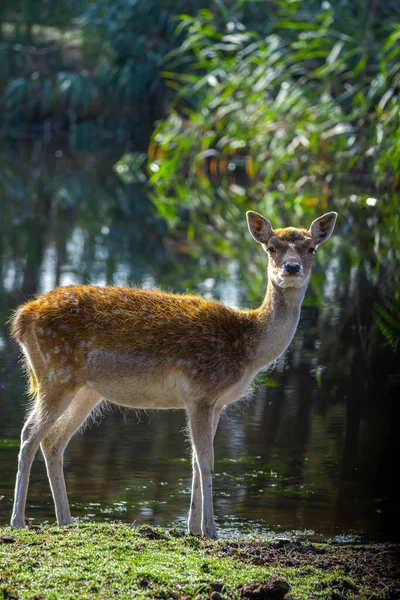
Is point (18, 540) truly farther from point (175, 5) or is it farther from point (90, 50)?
point (90, 50)

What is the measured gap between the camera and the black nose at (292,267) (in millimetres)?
6371

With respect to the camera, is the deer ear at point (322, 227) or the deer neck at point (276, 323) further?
the deer ear at point (322, 227)

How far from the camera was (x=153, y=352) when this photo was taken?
6402 mm

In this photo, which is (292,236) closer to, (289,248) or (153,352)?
(289,248)

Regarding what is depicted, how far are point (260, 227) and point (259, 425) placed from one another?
2.62 meters

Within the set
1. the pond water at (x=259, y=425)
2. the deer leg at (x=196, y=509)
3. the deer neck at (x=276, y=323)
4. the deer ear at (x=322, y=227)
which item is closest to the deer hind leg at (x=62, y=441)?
the pond water at (x=259, y=425)

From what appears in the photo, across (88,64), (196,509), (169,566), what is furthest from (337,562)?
(88,64)

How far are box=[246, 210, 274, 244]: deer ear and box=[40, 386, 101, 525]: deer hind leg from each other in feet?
4.44

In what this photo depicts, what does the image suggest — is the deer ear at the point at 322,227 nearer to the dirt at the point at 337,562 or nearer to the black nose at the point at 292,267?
the black nose at the point at 292,267

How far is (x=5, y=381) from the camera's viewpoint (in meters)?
10.1

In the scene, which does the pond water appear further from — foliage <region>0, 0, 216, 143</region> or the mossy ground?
foliage <region>0, 0, 216, 143</region>

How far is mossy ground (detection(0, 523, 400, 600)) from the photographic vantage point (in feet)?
16.3

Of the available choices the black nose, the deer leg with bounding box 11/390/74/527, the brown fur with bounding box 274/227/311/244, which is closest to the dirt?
the deer leg with bounding box 11/390/74/527

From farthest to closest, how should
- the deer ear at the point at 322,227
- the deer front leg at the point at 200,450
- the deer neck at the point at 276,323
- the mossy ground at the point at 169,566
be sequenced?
1. the deer ear at the point at 322,227
2. the deer neck at the point at 276,323
3. the deer front leg at the point at 200,450
4. the mossy ground at the point at 169,566
